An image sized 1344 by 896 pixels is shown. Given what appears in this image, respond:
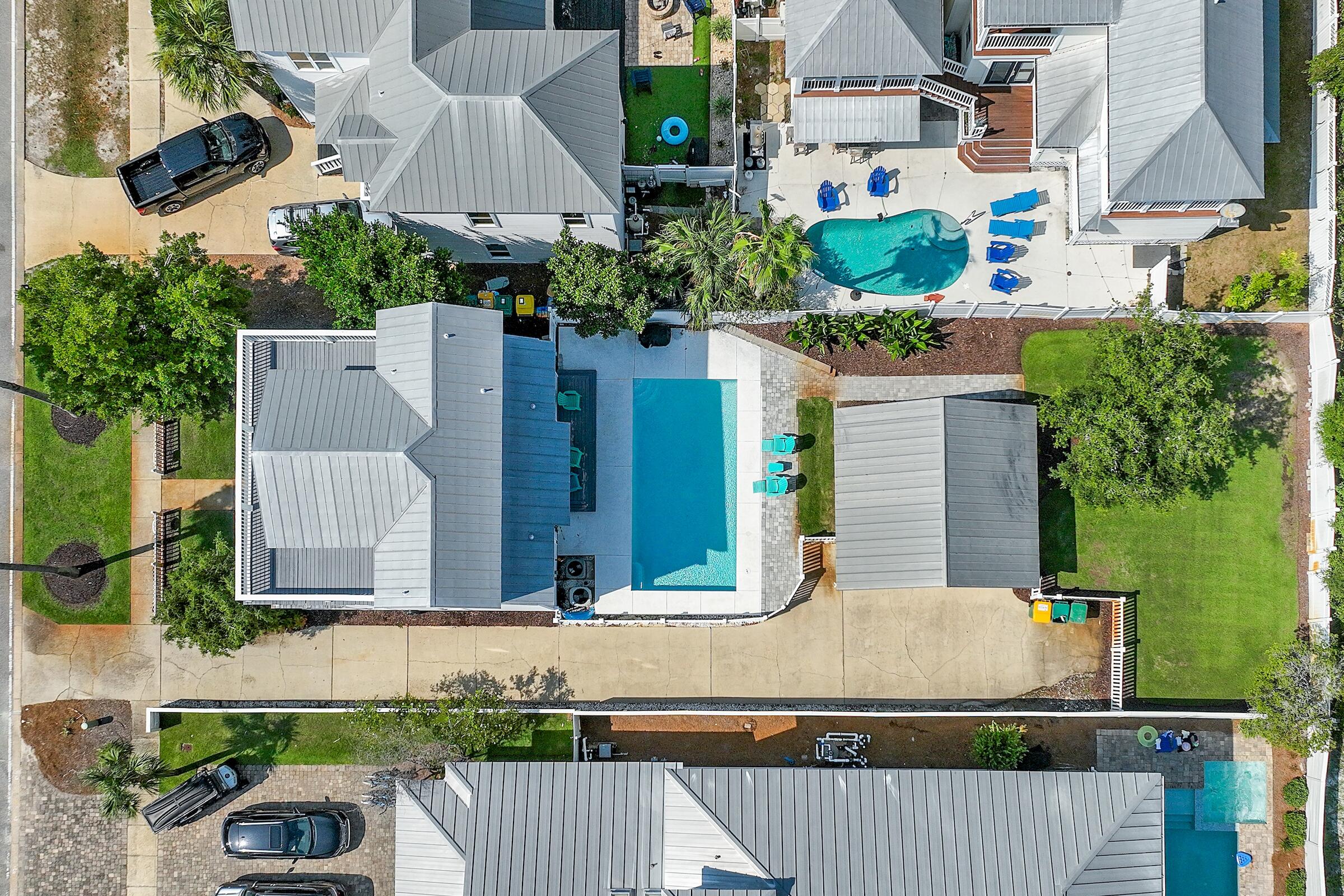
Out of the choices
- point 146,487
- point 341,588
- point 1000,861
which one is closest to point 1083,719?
point 1000,861

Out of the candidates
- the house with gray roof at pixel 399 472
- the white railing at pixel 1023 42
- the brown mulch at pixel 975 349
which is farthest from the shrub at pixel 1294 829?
the white railing at pixel 1023 42

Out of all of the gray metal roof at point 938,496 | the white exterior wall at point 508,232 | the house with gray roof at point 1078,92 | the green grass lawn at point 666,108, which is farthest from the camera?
the green grass lawn at point 666,108

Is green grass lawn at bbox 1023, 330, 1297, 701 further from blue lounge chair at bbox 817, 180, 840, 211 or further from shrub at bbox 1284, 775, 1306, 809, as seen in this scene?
blue lounge chair at bbox 817, 180, 840, 211

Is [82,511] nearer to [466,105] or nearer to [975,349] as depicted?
[466,105]

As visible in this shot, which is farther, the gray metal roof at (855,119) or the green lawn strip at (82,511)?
the green lawn strip at (82,511)

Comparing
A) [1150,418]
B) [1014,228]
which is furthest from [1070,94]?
[1150,418]

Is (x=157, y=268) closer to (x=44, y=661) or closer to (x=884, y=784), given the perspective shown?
(x=44, y=661)

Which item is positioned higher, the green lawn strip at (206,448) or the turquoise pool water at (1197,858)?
the green lawn strip at (206,448)

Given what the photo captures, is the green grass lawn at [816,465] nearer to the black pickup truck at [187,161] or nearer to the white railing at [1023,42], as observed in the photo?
the white railing at [1023,42]
